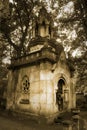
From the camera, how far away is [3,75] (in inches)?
1072

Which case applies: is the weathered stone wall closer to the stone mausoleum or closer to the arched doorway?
the stone mausoleum

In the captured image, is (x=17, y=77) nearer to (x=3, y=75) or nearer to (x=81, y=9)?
(x=81, y=9)

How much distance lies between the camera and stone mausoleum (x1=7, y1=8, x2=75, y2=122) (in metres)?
10.6

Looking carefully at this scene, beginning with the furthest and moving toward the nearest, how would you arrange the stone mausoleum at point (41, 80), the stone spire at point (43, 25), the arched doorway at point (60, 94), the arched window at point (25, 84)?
the stone spire at point (43, 25), the arched window at point (25, 84), the arched doorway at point (60, 94), the stone mausoleum at point (41, 80)

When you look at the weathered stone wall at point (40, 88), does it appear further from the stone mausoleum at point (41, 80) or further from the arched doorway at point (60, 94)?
the arched doorway at point (60, 94)

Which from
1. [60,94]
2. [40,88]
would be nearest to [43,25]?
[40,88]

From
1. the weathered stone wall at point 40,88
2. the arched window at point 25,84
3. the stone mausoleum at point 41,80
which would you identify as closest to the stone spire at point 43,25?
the stone mausoleum at point 41,80

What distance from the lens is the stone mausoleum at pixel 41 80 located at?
10.6m

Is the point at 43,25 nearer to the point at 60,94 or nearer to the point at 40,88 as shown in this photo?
the point at 40,88

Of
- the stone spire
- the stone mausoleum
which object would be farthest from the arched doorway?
the stone spire

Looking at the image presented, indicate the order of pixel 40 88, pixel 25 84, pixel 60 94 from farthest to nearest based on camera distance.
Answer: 1. pixel 25 84
2. pixel 60 94
3. pixel 40 88

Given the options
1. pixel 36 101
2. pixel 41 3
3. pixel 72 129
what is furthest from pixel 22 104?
pixel 41 3

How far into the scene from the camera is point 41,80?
419 inches

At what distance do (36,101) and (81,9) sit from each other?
34.8ft
